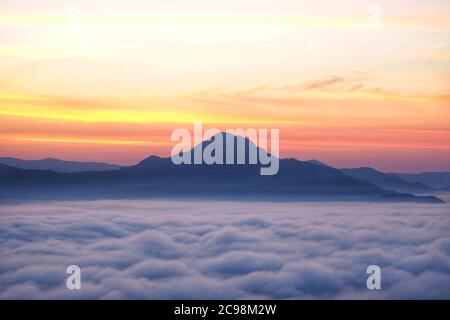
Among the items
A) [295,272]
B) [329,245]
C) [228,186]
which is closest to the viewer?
[295,272]

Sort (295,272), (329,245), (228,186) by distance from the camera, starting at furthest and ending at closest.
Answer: (228,186), (329,245), (295,272)
